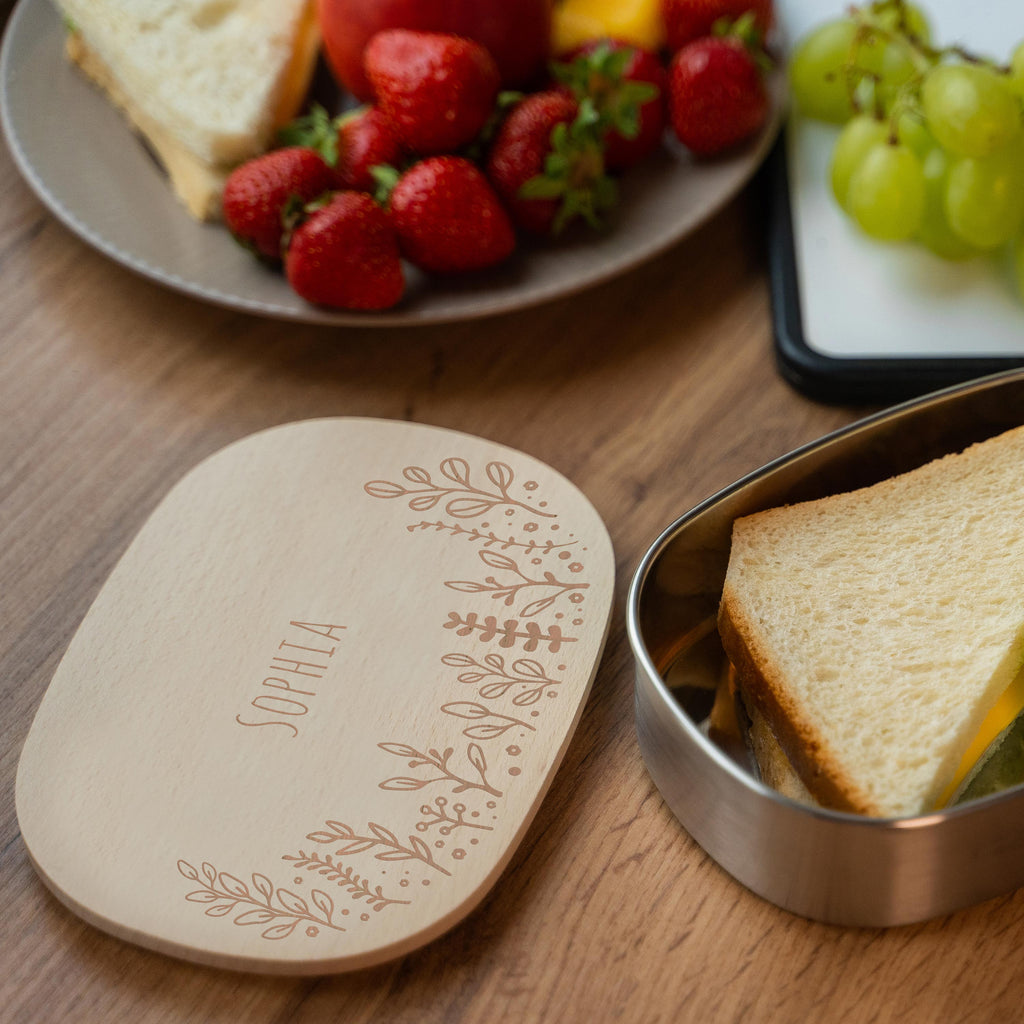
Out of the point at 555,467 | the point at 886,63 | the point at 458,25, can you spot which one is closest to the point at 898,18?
the point at 886,63

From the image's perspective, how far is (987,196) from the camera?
2.84ft

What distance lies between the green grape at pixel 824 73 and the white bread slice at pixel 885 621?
0.47m

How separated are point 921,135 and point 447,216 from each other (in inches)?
16.4

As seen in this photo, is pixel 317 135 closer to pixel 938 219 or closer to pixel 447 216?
pixel 447 216

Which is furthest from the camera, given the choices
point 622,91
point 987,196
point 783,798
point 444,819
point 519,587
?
point 622,91

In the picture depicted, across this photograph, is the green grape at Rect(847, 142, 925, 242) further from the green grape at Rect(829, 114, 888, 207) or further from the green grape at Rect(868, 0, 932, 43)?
the green grape at Rect(868, 0, 932, 43)

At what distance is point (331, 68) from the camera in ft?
3.83

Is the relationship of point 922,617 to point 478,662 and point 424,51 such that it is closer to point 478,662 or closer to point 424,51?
point 478,662

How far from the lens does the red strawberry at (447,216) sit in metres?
0.90

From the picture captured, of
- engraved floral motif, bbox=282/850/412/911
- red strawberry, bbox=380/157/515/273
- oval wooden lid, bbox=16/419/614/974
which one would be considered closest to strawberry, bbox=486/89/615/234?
red strawberry, bbox=380/157/515/273

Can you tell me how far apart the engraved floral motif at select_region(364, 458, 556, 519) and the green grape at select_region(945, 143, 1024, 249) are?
1.44ft

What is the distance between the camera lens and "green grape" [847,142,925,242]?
897 mm

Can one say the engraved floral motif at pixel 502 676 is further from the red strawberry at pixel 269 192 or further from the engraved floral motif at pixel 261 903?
the red strawberry at pixel 269 192

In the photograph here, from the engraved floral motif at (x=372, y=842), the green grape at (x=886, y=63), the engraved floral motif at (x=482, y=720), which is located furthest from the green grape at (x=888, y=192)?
the engraved floral motif at (x=372, y=842)
